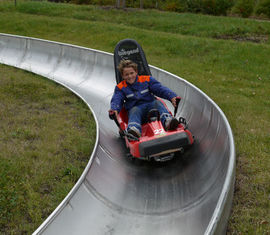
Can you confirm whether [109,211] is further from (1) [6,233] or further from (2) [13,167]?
(2) [13,167]

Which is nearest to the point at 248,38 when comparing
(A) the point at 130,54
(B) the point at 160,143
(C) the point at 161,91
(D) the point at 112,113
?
(A) the point at 130,54

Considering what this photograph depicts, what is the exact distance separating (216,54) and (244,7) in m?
13.0

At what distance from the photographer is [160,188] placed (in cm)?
407

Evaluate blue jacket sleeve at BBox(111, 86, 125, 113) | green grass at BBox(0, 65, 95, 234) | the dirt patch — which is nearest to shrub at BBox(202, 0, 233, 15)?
the dirt patch

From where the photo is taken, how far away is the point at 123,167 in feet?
15.0

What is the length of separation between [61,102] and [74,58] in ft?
9.42

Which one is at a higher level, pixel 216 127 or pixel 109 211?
pixel 216 127

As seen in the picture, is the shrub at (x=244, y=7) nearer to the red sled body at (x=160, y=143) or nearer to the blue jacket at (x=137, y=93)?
the blue jacket at (x=137, y=93)

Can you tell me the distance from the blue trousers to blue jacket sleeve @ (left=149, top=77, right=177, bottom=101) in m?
0.18

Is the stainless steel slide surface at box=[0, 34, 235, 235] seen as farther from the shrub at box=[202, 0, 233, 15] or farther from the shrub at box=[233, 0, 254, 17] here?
the shrub at box=[233, 0, 254, 17]

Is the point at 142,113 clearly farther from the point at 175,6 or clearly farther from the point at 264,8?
the point at 175,6

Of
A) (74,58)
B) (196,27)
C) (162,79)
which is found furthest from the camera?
(196,27)

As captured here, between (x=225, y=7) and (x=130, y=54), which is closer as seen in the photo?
(x=130, y=54)

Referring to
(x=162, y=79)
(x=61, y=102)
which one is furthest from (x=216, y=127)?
(x=61, y=102)
